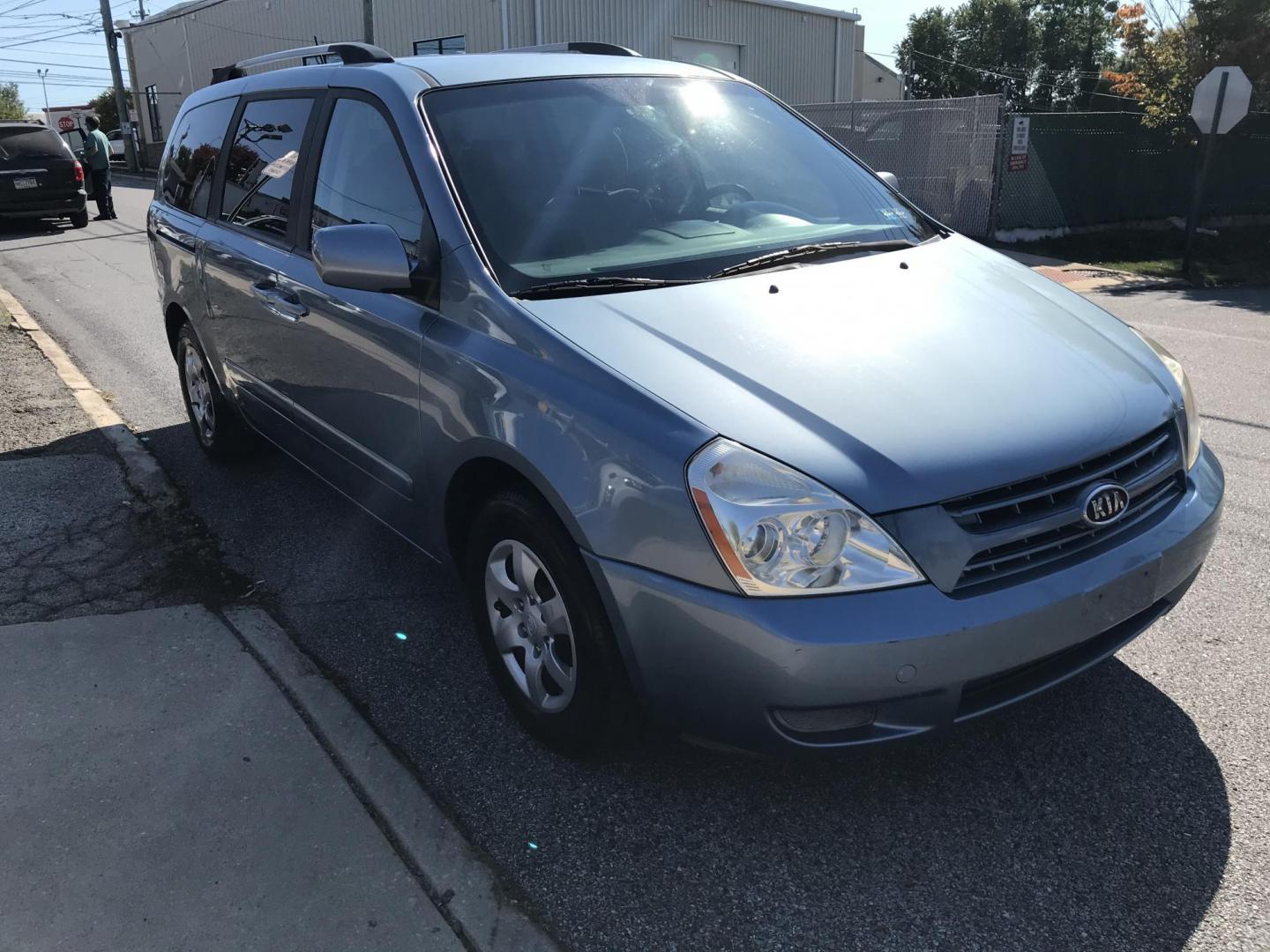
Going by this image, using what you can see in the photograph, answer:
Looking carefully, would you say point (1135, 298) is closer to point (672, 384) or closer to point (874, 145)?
point (874, 145)

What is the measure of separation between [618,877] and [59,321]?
29.9 ft

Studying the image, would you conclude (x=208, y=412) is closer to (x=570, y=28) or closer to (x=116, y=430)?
(x=116, y=430)

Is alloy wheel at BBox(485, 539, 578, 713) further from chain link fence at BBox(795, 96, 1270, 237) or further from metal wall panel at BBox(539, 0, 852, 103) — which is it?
metal wall panel at BBox(539, 0, 852, 103)

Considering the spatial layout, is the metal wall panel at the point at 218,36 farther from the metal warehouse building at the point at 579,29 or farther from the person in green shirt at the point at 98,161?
the person in green shirt at the point at 98,161

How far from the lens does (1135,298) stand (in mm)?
11469

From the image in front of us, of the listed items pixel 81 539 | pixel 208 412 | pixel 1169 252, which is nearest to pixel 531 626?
pixel 81 539

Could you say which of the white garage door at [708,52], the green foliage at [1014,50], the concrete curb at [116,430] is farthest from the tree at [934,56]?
the concrete curb at [116,430]

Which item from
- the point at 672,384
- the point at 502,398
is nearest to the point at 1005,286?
the point at 672,384

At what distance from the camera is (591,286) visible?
2889mm

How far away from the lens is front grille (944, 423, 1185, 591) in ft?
7.50

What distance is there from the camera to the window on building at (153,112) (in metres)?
43.8

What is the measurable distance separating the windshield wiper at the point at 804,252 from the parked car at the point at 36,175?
1759 cm

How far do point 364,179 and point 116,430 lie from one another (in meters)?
3.31

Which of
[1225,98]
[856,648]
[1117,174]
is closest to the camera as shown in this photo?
[856,648]
